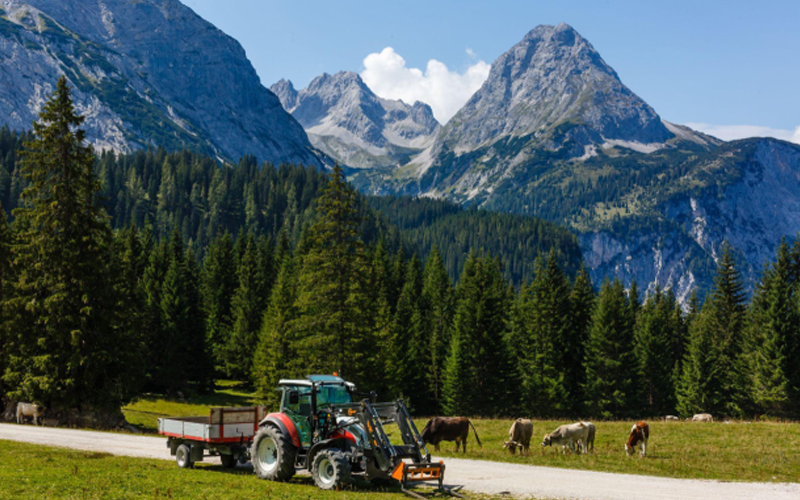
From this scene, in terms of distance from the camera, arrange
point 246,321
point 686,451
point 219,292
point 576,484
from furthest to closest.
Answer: point 219,292
point 246,321
point 686,451
point 576,484

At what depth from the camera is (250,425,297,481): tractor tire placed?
714 inches

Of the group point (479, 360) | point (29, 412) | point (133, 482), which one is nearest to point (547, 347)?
point (479, 360)

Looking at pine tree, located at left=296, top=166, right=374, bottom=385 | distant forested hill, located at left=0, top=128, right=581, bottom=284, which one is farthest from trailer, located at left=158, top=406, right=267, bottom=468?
distant forested hill, located at left=0, top=128, right=581, bottom=284

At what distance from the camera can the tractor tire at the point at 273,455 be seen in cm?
1814

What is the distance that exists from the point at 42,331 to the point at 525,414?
43271 mm

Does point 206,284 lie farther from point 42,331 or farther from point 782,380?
point 782,380

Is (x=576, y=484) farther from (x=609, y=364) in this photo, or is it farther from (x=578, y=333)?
(x=578, y=333)

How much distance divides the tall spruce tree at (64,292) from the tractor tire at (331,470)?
75.1ft

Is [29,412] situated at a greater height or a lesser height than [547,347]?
lesser

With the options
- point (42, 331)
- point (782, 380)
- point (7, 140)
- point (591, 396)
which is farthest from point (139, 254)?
point (7, 140)

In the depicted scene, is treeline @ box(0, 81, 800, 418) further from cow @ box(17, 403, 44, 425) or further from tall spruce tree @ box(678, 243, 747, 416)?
cow @ box(17, 403, 44, 425)

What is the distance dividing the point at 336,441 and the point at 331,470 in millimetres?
795

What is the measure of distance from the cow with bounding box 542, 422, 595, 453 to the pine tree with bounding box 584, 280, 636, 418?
3508 cm

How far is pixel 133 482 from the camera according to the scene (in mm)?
16625
